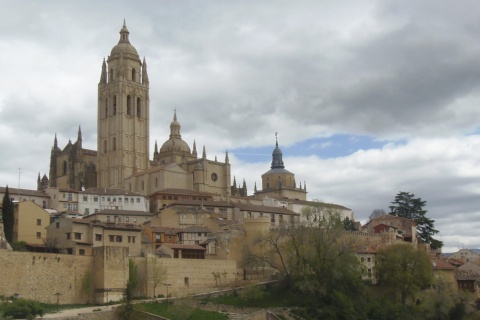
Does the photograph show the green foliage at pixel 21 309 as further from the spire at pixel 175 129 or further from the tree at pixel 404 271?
the spire at pixel 175 129

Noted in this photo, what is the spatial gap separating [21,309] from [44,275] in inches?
234

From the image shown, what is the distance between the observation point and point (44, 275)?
47781 millimetres

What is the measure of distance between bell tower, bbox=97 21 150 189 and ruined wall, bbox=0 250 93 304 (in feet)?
174

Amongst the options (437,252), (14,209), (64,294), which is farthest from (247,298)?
(437,252)

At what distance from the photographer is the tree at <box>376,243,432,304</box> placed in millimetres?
59156

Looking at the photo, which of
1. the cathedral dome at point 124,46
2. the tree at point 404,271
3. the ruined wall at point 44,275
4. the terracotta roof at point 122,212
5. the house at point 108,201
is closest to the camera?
the ruined wall at point 44,275

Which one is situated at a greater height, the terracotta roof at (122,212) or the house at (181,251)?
the terracotta roof at (122,212)

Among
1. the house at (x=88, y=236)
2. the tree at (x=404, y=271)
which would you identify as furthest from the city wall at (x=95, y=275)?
the tree at (x=404, y=271)

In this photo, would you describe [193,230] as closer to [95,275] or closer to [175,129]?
[95,275]

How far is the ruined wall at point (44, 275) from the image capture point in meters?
46.0

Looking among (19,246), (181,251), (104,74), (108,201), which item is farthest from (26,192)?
(104,74)

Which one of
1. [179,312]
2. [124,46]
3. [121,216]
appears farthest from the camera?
[124,46]

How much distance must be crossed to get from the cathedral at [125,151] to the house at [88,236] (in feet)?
135

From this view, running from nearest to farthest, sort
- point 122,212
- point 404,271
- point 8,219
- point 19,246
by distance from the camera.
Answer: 1. point 19,246
2. point 8,219
3. point 404,271
4. point 122,212
